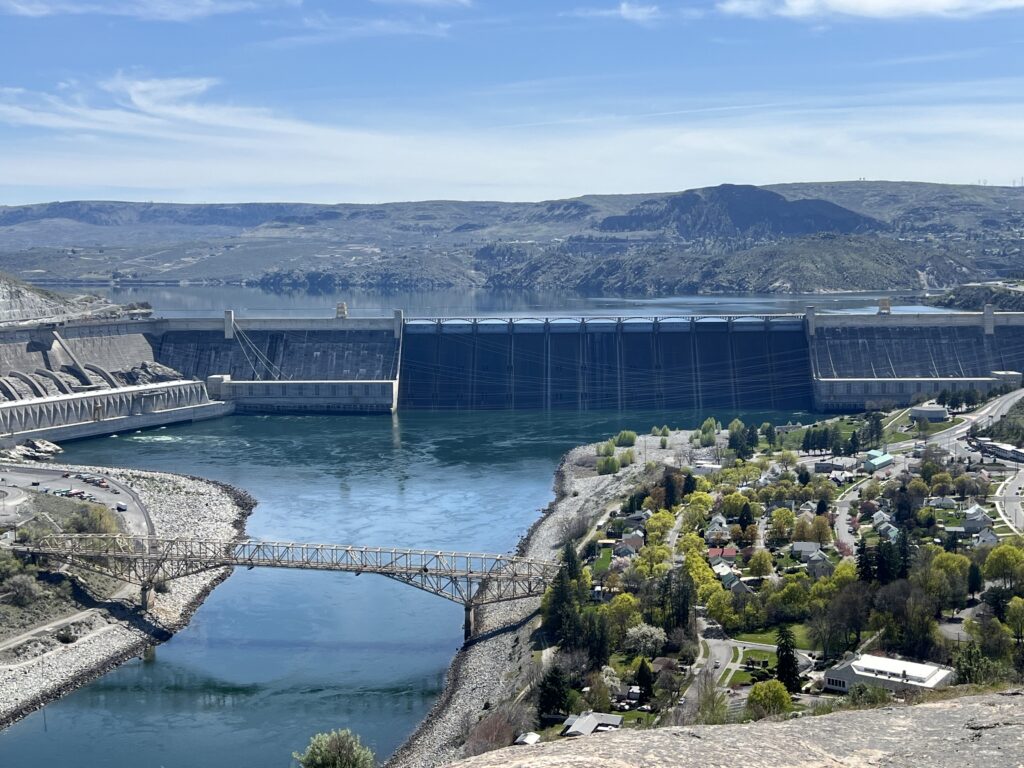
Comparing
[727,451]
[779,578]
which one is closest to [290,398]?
[727,451]

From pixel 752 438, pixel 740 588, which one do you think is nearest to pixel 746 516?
pixel 740 588

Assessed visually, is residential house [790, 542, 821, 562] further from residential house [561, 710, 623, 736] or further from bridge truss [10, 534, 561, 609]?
residential house [561, 710, 623, 736]

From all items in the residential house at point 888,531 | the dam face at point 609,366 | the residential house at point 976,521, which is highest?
the dam face at point 609,366

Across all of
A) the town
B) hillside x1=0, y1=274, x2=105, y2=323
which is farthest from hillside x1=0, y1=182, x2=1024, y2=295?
the town

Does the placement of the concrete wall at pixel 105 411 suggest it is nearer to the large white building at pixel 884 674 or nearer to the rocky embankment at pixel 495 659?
the rocky embankment at pixel 495 659

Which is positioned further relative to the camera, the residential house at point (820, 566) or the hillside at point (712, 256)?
the hillside at point (712, 256)

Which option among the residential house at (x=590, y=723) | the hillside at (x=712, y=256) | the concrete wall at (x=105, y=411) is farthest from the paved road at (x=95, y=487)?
the hillside at (x=712, y=256)

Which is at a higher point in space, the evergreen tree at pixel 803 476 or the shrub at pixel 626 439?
the evergreen tree at pixel 803 476
